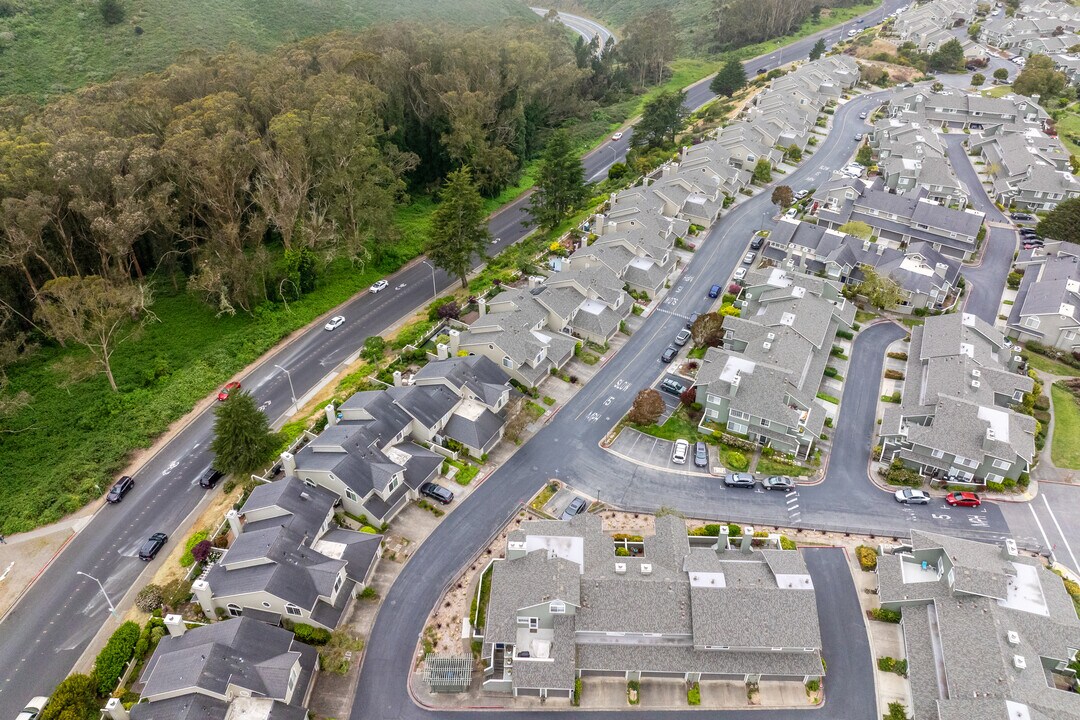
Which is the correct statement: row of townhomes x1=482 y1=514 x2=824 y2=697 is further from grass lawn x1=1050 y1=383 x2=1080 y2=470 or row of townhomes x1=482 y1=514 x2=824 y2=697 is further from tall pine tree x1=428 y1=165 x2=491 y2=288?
tall pine tree x1=428 y1=165 x2=491 y2=288

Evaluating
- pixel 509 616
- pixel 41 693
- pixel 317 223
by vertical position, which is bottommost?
pixel 41 693

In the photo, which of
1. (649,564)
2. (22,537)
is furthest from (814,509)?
(22,537)

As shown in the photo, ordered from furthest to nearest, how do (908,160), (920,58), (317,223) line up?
1. (920,58)
2. (908,160)
3. (317,223)

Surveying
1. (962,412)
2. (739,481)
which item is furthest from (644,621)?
(962,412)

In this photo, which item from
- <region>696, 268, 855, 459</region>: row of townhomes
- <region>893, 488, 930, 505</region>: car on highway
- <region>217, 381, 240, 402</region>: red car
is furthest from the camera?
<region>217, 381, 240, 402</region>: red car

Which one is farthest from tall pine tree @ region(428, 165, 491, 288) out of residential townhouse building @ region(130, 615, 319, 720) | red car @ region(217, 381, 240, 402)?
residential townhouse building @ region(130, 615, 319, 720)

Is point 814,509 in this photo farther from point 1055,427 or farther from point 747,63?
point 747,63
